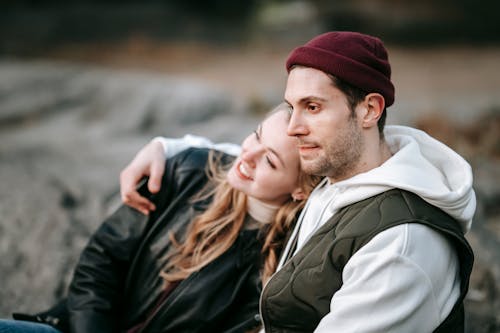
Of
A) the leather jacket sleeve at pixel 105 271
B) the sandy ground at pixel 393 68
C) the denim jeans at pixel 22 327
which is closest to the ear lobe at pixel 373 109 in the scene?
the leather jacket sleeve at pixel 105 271

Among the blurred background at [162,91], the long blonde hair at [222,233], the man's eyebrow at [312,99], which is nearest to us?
the man's eyebrow at [312,99]

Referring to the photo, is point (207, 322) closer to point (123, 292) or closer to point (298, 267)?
point (123, 292)

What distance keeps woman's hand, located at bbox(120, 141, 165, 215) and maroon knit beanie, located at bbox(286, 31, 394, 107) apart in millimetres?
760

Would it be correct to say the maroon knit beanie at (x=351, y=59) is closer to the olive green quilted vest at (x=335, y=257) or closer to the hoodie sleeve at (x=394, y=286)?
the olive green quilted vest at (x=335, y=257)

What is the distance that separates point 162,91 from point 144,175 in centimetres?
374

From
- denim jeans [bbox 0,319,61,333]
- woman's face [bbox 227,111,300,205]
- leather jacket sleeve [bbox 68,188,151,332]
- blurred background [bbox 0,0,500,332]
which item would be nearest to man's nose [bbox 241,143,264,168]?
woman's face [bbox 227,111,300,205]

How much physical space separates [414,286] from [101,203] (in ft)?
8.86

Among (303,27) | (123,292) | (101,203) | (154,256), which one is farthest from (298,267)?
(303,27)

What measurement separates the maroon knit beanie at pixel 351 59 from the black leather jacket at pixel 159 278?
72 cm

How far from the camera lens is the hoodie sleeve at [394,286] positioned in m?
1.53

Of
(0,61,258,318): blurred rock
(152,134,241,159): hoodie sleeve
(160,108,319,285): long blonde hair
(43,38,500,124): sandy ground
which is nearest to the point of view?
(160,108,319,285): long blonde hair

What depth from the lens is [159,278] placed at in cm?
224

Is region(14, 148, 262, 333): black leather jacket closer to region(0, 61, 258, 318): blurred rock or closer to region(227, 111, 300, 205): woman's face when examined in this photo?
region(227, 111, 300, 205): woman's face

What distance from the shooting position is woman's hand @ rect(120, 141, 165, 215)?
2.25m
